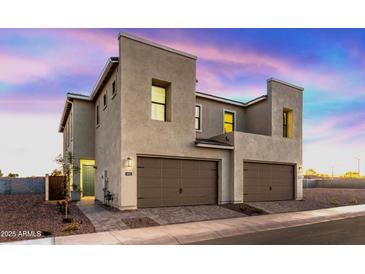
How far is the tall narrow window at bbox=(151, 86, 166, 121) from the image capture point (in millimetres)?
12914

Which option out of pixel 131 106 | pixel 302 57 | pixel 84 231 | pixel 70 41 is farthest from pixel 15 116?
pixel 302 57

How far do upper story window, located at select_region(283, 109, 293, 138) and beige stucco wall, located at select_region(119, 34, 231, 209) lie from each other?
6.37 meters

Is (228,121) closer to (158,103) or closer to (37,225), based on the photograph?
(158,103)

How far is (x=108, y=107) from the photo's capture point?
13.9 meters

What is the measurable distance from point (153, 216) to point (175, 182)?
274 cm

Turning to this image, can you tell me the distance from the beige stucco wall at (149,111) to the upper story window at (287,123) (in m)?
6.37

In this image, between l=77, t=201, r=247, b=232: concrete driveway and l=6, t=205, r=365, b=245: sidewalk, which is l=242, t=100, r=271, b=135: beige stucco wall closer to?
l=77, t=201, r=247, b=232: concrete driveway

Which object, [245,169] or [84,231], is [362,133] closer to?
[245,169]

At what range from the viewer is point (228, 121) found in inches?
717

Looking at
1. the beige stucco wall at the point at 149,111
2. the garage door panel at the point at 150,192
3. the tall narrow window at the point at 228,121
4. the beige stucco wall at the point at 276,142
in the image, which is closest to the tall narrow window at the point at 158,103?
the beige stucco wall at the point at 149,111

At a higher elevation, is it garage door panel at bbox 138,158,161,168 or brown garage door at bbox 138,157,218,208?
garage door panel at bbox 138,158,161,168

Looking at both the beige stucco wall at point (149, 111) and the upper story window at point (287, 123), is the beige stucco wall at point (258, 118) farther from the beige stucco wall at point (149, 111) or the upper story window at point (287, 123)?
the beige stucco wall at point (149, 111)

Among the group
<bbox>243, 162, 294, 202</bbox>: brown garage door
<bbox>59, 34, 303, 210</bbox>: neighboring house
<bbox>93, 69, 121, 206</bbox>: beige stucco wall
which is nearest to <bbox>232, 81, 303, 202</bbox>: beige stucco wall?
<bbox>59, 34, 303, 210</bbox>: neighboring house

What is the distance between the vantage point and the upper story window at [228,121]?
17969 mm
